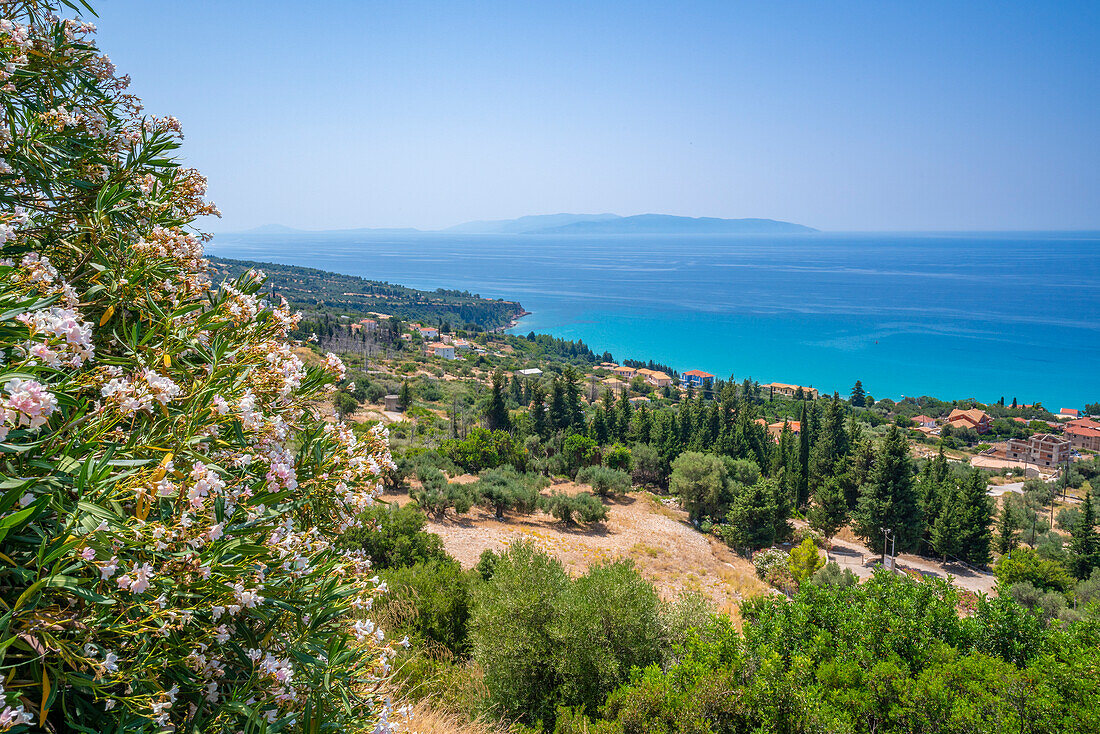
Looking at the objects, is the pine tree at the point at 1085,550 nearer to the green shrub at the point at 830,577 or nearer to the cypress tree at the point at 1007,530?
the cypress tree at the point at 1007,530

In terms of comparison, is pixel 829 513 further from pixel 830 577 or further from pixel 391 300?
pixel 391 300

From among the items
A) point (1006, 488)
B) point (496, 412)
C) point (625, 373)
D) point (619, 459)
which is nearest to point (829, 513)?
point (619, 459)

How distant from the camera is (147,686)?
5.07ft

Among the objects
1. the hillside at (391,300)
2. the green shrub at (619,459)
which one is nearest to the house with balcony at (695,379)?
the hillside at (391,300)

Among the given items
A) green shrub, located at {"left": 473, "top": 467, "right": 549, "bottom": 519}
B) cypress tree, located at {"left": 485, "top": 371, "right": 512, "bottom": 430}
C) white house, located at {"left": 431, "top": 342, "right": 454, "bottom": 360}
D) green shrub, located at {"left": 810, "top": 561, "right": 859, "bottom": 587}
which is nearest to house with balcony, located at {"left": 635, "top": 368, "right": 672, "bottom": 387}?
white house, located at {"left": 431, "top": 342, "right": 454, "bottom": 360}

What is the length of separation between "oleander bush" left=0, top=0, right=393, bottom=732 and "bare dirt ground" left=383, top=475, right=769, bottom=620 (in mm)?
10235

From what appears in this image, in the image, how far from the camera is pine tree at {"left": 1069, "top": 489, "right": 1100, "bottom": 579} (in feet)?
63.7

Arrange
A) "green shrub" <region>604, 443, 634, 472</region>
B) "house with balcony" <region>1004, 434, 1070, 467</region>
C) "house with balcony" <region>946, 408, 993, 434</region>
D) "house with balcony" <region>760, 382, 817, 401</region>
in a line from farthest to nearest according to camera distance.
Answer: "house with balcony" <region>760, 382, 817, 401</region> → "house with balcony" <region>946, 408, 993, 434</region> → "house with balcony" <region>1004, 434, 1070, 467</region> → "green shrub" <region>604, 443, 634, 472</region>

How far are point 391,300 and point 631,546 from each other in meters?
102

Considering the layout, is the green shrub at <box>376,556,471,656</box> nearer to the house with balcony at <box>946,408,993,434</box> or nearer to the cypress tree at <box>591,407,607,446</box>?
the cypress tree at <box>591,407,607,446</box>

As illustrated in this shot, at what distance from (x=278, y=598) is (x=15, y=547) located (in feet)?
2.44

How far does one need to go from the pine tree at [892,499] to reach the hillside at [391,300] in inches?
3175

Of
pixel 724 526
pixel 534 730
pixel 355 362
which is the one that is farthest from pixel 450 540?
pixel 355 362

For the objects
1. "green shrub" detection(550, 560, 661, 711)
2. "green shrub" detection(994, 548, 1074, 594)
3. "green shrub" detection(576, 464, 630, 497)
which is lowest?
"green shrub" detection(994, 548, 1074, 594)
